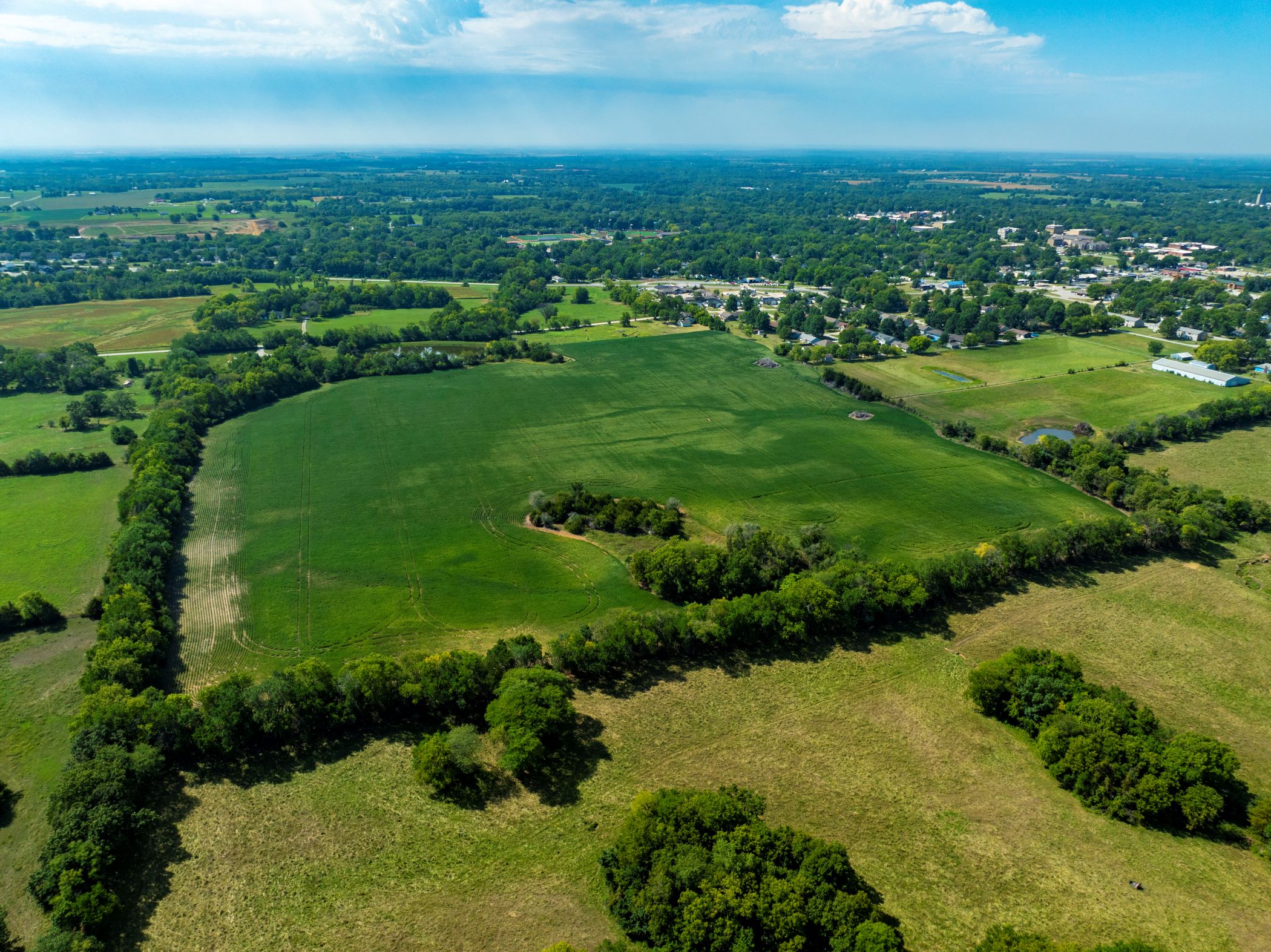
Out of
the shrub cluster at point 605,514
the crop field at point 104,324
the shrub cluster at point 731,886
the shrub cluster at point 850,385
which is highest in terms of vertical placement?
the crop field at point 104,324

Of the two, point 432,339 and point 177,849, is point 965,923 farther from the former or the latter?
point 432,339

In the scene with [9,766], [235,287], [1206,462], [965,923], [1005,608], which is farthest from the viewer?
[235,287]

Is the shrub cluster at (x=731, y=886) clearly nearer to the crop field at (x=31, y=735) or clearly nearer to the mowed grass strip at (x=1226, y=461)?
the crop field at (x=31, y=735)

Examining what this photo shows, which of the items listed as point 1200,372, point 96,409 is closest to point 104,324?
point 96,409

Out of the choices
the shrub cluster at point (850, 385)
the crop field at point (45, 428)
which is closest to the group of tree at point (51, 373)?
the crop field at point (45, 428)

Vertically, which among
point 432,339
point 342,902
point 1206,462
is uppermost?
point 432,339

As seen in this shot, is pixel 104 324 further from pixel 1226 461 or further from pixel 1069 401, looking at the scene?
pixel 1226 461

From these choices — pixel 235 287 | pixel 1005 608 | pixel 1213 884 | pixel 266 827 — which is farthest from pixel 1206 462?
pixel 235 287
